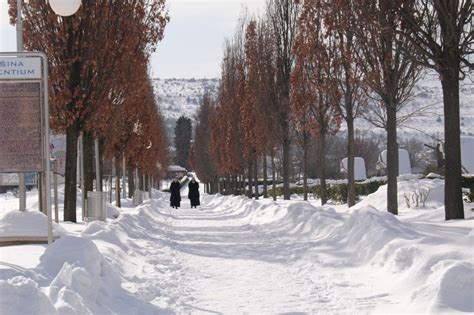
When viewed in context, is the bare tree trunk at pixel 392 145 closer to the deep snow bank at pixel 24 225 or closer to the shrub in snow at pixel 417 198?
the shrub in snow at pixel 417 198

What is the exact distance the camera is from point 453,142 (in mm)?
14500

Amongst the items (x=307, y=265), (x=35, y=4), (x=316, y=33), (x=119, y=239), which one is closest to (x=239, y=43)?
(x=316, y=33)

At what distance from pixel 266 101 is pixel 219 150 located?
21848 millimetres

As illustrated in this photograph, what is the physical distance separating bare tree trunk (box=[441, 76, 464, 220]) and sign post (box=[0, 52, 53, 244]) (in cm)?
864

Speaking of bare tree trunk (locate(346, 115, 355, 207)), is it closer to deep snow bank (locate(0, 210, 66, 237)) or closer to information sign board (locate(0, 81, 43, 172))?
deep snow bank (locate(0, 210, 66, 237))

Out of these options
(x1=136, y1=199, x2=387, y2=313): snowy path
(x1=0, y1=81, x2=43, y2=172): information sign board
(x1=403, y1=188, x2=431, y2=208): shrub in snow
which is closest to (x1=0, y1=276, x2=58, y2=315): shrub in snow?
(x1=136, y1=199, x2=387, y2=313): snowy path

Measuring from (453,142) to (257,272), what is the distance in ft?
21.4

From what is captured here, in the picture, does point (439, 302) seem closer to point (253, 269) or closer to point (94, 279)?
point (94, 279)

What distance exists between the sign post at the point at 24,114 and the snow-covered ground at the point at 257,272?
140 centimetres

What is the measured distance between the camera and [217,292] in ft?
28.0

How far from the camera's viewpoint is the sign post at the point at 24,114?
10406mm

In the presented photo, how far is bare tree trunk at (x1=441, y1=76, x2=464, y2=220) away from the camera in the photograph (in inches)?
570

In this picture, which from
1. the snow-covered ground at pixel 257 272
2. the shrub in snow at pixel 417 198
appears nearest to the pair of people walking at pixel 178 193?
the shrub in snow at pixel 417 198

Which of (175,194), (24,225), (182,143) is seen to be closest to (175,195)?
(175,194)
